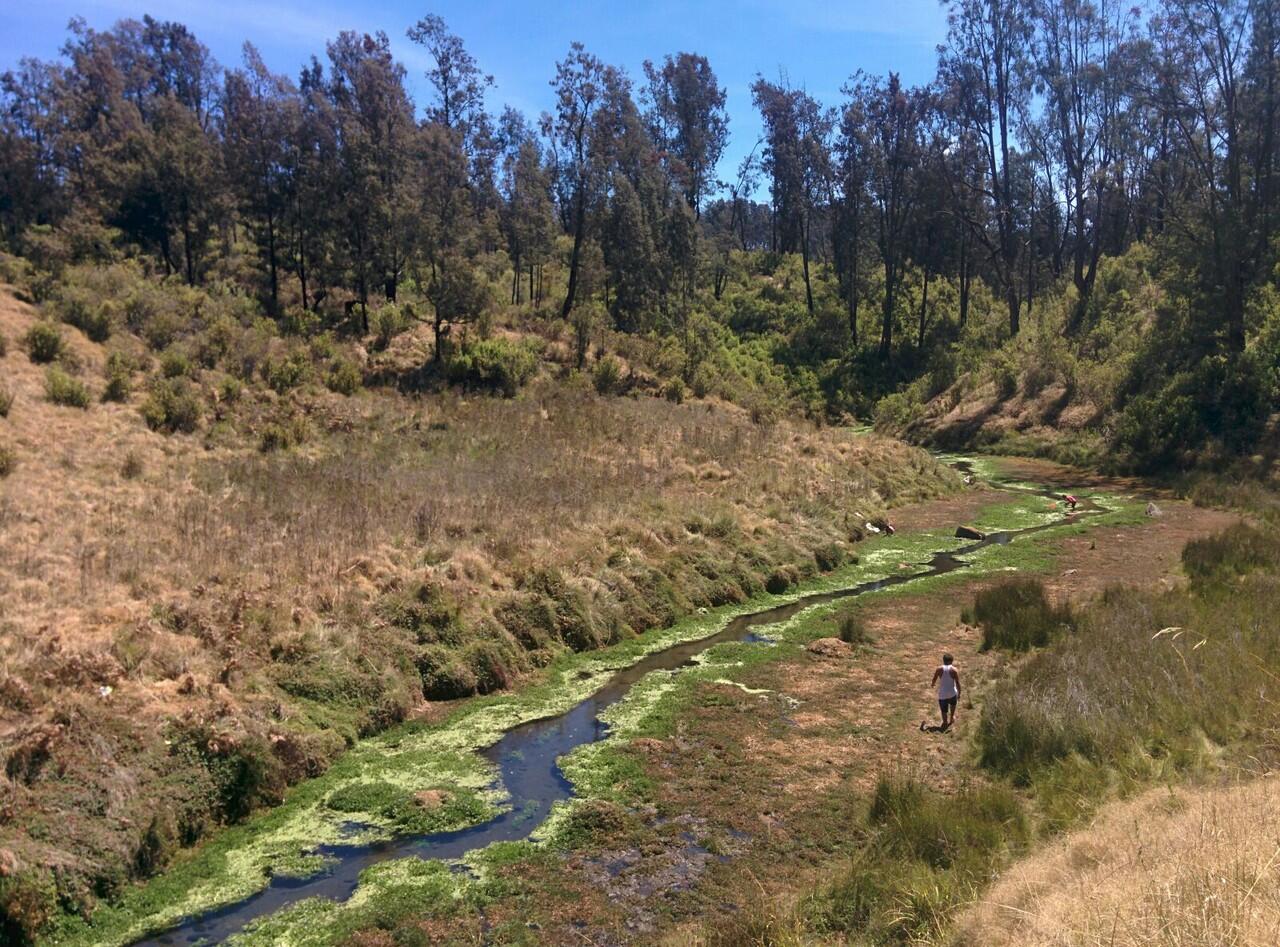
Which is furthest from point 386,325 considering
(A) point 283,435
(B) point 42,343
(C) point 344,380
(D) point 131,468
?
(D) point 131,468

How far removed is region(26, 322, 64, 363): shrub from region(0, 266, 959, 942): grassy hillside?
0.06 metres

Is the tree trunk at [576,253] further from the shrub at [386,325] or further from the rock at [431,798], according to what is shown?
the rock at [431,798]

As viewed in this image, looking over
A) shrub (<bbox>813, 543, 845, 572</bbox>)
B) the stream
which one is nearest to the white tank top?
the stream

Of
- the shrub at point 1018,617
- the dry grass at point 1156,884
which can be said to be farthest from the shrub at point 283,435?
the dry grass at point 1156,884

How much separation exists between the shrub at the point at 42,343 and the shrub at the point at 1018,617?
2536 cm

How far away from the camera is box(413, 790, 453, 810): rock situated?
962cm

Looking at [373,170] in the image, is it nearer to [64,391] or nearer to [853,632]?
[64,391]

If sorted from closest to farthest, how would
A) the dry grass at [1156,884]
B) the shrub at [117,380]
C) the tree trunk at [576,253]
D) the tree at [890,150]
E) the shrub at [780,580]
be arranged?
the dry grass at [1156,884] < the shrub at [780,580] < the shrub at [117,380] < the tree trunk at [576,253] < the tree at [890,150]

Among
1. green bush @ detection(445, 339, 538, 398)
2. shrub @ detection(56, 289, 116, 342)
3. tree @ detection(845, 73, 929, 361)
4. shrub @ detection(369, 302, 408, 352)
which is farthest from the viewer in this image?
tree @ detection(845, 73, 929, 361)

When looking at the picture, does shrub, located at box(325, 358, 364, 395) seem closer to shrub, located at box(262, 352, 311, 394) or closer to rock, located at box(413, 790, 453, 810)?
shrub, located at box(262, 352, 311, 394)

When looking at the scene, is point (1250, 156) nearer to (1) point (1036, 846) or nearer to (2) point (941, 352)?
(2) point (941, 352)

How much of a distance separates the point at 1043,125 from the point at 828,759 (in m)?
56.4

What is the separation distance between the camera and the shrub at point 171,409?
23.9m

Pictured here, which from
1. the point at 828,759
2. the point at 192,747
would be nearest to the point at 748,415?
the point at 828,759
